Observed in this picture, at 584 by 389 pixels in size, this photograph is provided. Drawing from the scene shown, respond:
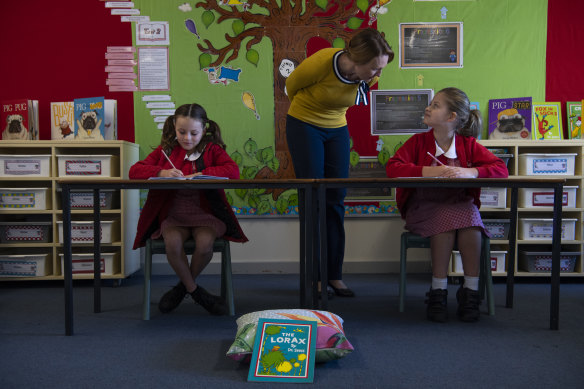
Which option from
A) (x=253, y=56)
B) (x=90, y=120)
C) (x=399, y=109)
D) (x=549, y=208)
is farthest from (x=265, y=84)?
(x=549, y=208)

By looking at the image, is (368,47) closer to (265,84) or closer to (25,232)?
(265,84)

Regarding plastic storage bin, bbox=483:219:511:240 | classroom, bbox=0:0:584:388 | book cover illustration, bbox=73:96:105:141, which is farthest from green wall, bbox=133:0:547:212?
plastic storage bin, bbox=483:219:511:240

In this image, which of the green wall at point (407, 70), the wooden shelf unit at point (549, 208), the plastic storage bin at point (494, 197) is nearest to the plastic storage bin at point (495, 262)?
the wooden shelf unit at point (549, 208)

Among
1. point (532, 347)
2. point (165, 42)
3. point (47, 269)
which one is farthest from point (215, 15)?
point (532, 347)

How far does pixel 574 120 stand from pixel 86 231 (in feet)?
9.85

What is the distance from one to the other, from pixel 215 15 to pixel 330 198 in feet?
4.97

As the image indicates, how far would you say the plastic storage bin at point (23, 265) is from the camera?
2.69 metres

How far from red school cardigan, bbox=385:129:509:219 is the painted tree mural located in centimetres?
125

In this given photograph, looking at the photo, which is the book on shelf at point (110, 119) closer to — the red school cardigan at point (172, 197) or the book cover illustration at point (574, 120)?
the red school cardigan at point (172, 197)

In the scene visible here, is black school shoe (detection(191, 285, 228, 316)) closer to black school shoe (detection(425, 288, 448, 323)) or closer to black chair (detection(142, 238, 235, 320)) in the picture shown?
black chair (detection(142, 238, 235, 320))

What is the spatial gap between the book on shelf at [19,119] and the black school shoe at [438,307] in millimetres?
2457

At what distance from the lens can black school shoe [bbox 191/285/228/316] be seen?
1921 millimetres

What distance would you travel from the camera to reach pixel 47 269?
108 inches

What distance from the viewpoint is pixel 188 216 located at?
77.4 inches
